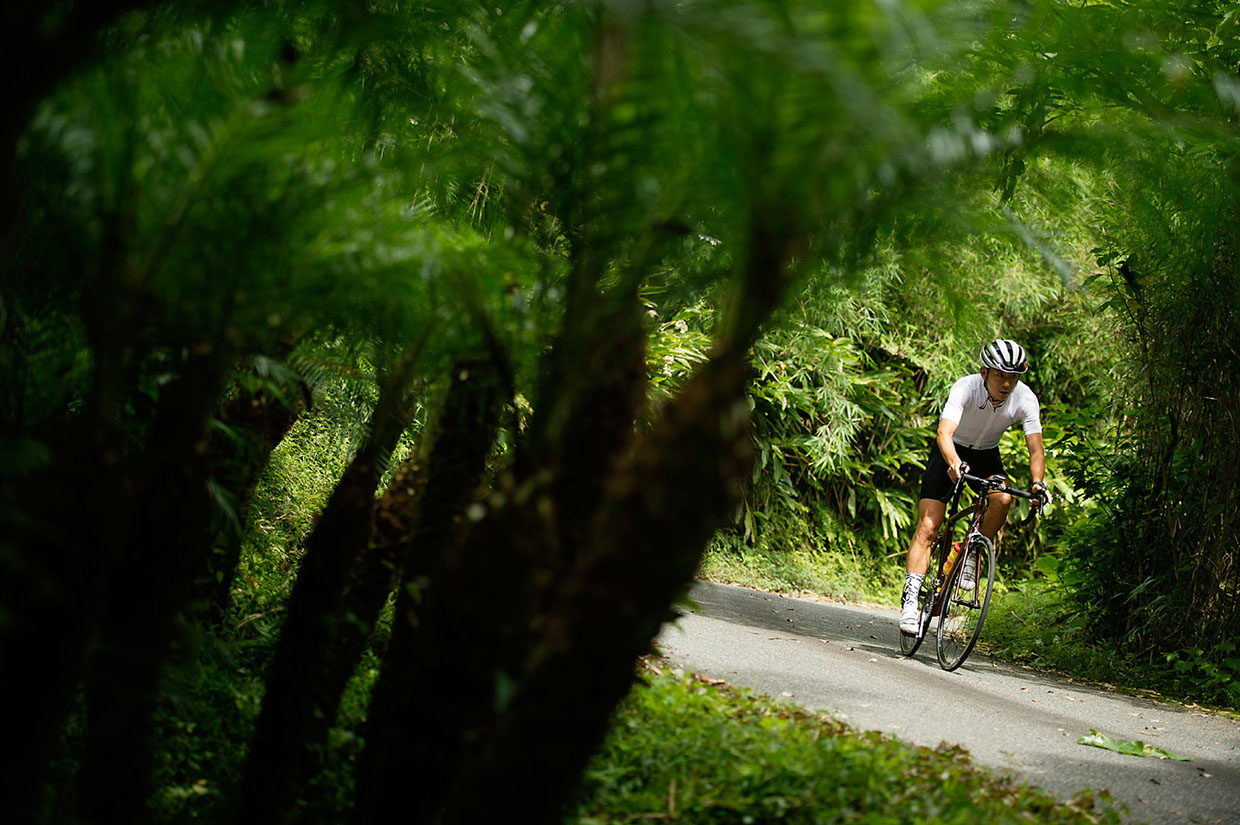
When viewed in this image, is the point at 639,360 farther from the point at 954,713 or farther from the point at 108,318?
the point at 954,713

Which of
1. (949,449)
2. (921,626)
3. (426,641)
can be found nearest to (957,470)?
(949,449)

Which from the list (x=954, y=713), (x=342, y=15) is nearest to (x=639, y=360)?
(x=342, y=15)

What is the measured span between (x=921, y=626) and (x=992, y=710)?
1920 millimetres

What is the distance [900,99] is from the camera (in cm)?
226

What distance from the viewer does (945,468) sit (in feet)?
24.4

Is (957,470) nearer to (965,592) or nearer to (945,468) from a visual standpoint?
(945,468)

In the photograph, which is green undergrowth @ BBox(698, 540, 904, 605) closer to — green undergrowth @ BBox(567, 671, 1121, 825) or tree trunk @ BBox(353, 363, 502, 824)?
green undergrowth @ BBox(567, 671, 1121, 825)

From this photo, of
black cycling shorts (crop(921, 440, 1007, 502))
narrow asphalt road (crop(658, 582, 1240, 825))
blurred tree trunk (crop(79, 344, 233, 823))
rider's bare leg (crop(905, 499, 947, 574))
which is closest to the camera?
blurred tree trunk (crop(79, 344, 233, 823))

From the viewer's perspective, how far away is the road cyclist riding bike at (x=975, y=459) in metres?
7.00

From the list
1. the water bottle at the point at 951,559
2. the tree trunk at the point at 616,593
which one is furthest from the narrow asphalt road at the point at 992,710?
the tree trunk at the point at 616,593

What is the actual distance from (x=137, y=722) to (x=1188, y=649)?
7.11m

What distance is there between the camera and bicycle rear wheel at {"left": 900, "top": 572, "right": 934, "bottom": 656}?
7160mm

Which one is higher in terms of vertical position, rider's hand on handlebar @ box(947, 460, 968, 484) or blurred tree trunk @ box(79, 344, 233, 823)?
rider's hand on handlebar @ box(947, 460, 968, 484)

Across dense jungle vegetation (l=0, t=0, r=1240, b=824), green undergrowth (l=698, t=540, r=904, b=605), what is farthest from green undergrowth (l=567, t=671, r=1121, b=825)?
green undergrowth (l=698, t=540, r=904, b=605)
